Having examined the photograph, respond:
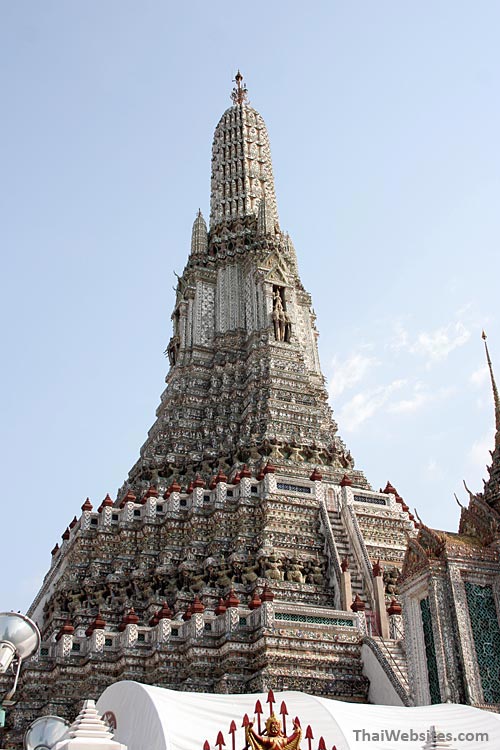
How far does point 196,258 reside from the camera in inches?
1919

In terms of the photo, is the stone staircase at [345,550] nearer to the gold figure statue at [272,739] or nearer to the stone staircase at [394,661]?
the stone staircase at [394,661]

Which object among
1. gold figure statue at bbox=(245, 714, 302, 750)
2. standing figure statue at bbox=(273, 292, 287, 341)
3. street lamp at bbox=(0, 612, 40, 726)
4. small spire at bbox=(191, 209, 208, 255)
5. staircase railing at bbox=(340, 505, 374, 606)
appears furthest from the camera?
small spire at bbox=(191, 209, 208, 255)

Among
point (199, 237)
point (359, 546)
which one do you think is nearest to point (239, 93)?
point (199, 237)

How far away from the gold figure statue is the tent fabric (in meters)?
3.14

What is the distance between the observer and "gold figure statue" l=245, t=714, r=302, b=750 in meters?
10.2

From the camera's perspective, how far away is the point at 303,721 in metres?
14.3

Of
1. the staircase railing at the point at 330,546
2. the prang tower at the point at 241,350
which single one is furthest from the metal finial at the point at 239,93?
the staircase railing at the point at 330,546

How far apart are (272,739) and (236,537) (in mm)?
20101

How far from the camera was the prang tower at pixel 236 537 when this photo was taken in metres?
24.1

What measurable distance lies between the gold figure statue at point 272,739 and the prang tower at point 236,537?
12130 millimetres

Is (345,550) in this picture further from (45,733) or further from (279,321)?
(45,733)

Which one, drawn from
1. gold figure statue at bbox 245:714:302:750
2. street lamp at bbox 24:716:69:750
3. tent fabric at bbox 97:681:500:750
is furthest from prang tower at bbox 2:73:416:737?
gold figure statue at bbox 245:714:302:750

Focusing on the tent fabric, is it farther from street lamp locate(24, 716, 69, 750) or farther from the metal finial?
the metal finial

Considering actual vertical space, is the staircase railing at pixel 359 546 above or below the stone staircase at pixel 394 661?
above
